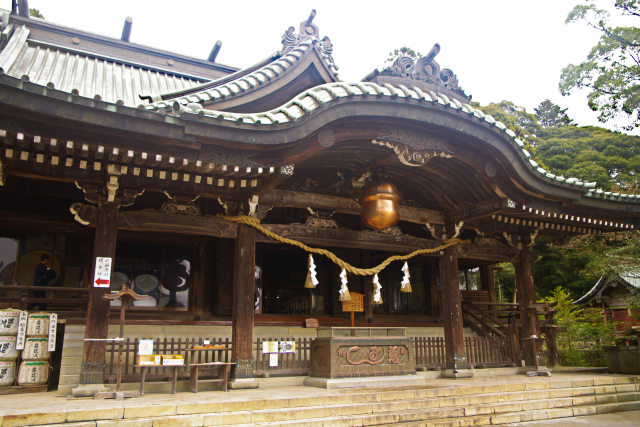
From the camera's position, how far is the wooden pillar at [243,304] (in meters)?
8.30

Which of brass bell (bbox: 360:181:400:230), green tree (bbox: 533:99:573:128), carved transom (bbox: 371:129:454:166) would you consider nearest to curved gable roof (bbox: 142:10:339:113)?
carved transom (bbox: 371:129:454:166)

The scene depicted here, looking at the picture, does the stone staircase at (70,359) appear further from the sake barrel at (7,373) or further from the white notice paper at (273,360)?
the white notice paper at (273,360)

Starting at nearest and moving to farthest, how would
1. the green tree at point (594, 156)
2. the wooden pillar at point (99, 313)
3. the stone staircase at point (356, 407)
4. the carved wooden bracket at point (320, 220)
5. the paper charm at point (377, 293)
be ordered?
1. the stone staircase at point (356, 407)
2. the wooden pillar at point (99, 313)
3. the paper charm at point (377, 293)
4. the carved wooden bracket at point (320, 220)
5. the green tree at point (594, 156)

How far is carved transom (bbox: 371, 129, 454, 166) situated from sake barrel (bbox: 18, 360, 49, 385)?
6.96 metres

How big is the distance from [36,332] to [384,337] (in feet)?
20.4

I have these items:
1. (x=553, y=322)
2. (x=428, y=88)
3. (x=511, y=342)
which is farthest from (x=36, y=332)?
(x=553, y=322)

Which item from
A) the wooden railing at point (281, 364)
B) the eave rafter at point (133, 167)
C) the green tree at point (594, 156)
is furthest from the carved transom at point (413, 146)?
the green tree at point (594, 156)

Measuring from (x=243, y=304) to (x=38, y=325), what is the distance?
3485 millimetres

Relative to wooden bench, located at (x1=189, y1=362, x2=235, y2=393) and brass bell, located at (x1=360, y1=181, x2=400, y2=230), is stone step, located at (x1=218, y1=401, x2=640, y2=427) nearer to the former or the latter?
wooden bench, located at (x1=189, y1=362, x2=235, y2=393)

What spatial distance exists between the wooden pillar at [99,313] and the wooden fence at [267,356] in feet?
0.81

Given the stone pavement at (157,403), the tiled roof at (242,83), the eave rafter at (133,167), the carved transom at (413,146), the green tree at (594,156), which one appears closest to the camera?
the stone pavement at (157,403)

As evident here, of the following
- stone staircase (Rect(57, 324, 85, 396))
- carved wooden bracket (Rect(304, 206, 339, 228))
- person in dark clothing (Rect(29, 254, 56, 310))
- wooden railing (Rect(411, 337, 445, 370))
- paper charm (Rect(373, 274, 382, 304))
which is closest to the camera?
stone staircase (Rect(57, 324, 85, 396))

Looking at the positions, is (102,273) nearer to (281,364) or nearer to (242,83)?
(281,364)

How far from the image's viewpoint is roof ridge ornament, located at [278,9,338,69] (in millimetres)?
10875
